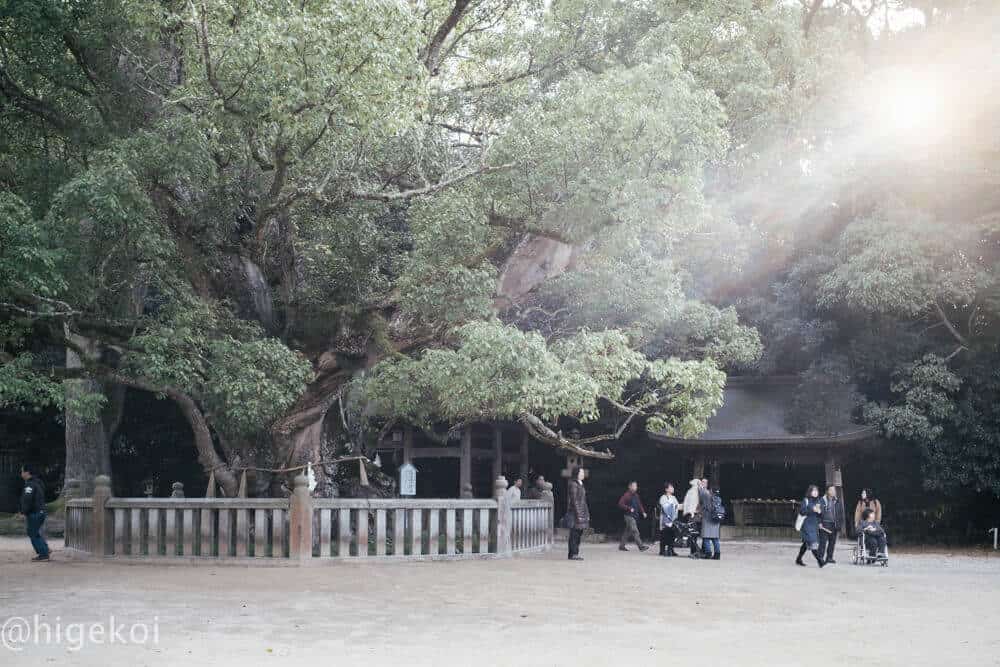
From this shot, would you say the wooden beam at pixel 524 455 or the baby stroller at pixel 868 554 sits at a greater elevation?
the wooden beam at pixel 524 455

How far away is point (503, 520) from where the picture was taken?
16172 mm

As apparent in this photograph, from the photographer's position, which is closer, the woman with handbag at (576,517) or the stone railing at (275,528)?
the stone railing at (275,528)

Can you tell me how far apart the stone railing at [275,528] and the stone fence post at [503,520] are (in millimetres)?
556

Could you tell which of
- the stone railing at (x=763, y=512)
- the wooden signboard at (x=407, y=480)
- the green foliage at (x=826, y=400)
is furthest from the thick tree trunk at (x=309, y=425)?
the stone railing at (x=763, y=512)

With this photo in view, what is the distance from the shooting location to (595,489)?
27.6 meters

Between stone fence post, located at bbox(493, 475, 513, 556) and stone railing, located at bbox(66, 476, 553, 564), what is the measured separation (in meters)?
0.56

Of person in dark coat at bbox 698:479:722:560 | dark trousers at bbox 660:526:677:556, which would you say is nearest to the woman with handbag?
person in dark coat at bbox 698:479:722:560

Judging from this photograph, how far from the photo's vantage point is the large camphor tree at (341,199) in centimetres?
1213

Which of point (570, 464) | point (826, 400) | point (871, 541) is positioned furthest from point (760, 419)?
point (871, 541)

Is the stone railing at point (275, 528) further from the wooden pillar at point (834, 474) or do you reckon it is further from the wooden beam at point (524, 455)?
the wooden pillar at point (834, 474)

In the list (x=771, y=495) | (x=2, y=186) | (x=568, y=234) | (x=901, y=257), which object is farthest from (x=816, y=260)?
(x=2, y=186)

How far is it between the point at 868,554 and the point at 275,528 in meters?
10.6

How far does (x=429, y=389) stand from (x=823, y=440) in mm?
11685

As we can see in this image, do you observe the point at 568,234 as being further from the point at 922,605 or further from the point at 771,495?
the point at 771,495
